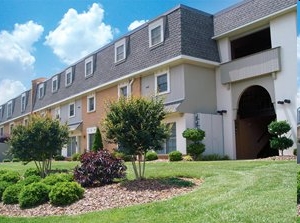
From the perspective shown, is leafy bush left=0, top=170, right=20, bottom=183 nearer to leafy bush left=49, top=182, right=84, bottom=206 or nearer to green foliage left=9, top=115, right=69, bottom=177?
green foliage left=9, top=115, right=69, bottom=177

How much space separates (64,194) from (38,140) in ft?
14.2

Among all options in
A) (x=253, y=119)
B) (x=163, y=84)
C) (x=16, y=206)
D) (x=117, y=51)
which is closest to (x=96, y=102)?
(x=117, y=51)

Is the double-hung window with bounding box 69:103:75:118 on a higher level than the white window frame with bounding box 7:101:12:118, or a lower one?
lower

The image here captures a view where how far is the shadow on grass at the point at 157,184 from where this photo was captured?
7156mm

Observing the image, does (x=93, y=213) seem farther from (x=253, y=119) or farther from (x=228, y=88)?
(x=253, y=119)

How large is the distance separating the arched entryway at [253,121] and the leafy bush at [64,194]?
1078 cm

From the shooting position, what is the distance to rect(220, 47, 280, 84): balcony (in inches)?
571

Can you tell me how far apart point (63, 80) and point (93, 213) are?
19.4 m

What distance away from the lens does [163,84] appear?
669 inches

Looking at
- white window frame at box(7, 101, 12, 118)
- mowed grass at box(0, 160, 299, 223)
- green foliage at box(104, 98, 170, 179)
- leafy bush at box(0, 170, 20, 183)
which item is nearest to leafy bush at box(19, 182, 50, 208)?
mowed grass at box(0, 160, 299, 223)

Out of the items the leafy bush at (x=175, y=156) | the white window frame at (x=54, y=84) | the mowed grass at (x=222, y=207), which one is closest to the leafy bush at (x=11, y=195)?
the mowed grass at (x=222, y=207)

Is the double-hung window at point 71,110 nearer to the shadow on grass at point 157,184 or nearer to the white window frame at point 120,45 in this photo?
the white window frame at point 120,45

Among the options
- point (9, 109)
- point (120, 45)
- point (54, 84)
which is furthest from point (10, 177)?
point (9, 109)

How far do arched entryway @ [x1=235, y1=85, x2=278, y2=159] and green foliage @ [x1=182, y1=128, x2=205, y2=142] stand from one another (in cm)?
224
